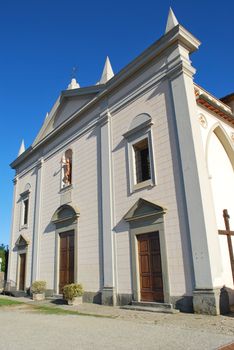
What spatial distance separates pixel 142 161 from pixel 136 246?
3.11 m

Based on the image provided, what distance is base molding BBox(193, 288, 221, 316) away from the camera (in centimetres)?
788

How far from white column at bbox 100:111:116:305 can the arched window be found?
325cm

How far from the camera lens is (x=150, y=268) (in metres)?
10.1

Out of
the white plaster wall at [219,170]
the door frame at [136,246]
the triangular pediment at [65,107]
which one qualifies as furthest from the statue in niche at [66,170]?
the white plaster wall at [219,170]

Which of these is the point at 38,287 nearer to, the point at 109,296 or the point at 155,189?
the point at 109,296

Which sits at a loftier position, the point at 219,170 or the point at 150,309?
the point at 219,170

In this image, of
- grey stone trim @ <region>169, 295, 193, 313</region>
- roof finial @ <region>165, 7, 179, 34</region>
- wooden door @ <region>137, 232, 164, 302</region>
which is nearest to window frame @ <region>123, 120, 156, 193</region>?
wooden door @ <region>137, 232, 164, 302</region>

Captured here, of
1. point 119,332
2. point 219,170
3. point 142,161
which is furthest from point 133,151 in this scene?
point 119,332

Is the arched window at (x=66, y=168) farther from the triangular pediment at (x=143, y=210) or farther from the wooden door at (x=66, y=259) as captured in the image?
the triangular pediment at (x=143, y=210)

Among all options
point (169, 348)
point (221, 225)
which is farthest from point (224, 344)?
point (221, 225)

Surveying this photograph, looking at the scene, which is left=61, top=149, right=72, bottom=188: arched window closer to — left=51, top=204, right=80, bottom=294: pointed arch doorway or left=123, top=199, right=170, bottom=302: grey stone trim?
left=51, top=204, right=80, bottom=294: pointed arch doorway

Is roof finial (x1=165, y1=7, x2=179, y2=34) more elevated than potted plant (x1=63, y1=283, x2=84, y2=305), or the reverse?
roof finial (x1=165, y1=7, x2=179, y2=34)

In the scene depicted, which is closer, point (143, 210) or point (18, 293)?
point (143, 210)

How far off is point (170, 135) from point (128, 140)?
86.5 inches
